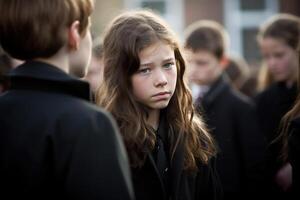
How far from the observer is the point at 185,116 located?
359 centimetres

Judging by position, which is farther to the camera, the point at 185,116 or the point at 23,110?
the point at 185,116

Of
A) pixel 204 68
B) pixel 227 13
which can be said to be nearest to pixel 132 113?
pixel 204 68

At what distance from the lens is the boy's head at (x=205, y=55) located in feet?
19.5

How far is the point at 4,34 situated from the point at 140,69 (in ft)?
3.36

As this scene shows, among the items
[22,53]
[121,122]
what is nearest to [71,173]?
[22,53]

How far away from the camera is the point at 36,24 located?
2.44 meters

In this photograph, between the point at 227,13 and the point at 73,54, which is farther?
the point at 227,13

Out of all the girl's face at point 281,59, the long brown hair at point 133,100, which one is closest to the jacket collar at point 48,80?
the long brown hair at point 133,100

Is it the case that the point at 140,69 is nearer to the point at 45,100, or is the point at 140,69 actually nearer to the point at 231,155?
the point at 45,100

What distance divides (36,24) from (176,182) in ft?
4.13

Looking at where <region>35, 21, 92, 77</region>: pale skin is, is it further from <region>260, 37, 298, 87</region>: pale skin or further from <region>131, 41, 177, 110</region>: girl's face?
<region>260, 37, 298, 87</region>: pale skin

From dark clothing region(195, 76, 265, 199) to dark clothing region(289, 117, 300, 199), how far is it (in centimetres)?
190

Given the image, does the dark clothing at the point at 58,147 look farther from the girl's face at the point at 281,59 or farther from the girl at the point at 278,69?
the girl's face at the point at 281,59

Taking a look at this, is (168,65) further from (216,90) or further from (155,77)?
(216,90)
